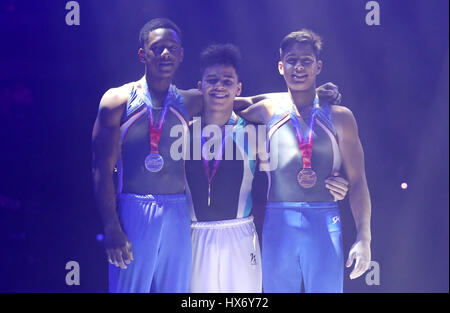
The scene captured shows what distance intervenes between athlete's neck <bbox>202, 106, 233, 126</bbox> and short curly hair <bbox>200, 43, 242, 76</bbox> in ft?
0.84

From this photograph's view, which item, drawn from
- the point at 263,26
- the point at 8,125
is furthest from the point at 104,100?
the point at 263,26

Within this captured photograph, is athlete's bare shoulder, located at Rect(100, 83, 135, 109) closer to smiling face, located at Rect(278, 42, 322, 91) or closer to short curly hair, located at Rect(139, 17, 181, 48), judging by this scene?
short curly hair, located at Rect(139, 17, 181, 48)

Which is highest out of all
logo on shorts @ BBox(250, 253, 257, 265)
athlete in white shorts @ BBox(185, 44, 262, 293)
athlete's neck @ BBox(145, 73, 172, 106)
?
athlete's neck @ BBox(145, 73, 172, 106)

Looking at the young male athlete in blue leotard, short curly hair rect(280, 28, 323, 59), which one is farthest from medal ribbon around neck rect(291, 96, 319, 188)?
short curly hair rect(280, 28, 323, 59)

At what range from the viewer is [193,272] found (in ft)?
10.8

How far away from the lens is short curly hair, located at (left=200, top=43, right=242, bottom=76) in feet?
11.2

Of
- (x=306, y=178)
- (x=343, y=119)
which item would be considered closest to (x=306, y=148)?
(x=306, y=178)

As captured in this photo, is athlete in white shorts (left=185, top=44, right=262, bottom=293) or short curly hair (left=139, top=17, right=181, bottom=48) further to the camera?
short curly hair (left=139, top=17, right=181, bottom=48)

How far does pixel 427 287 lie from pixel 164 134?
2.01 meters

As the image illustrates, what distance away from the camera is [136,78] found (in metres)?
3.45

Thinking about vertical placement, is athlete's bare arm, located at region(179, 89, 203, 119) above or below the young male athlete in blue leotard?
above

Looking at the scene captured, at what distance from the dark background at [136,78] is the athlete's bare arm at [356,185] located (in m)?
0.06

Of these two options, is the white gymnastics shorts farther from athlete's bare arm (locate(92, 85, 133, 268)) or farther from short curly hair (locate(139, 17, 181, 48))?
short curly hair (locate(139, 17, 181, 48))

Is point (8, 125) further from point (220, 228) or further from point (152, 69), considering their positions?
point (220, 228)
